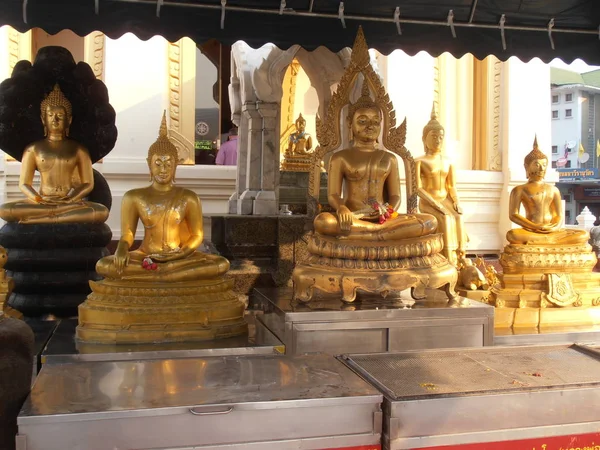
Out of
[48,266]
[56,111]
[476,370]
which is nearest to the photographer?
[476,370]

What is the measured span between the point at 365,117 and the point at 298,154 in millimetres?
3155

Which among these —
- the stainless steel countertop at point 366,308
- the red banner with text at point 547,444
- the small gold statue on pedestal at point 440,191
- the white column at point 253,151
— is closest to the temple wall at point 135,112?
the white column at point 253,151

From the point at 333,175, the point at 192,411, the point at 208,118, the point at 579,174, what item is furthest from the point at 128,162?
the point at 579,174

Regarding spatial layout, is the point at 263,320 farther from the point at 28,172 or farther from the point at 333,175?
the point at 28,172

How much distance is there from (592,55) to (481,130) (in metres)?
5.86

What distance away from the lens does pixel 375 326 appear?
304 centimetres

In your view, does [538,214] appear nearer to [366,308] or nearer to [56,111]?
[366,308]

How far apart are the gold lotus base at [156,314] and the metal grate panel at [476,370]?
3.62 feet

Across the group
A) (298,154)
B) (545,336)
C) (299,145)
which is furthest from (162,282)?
(299,145)

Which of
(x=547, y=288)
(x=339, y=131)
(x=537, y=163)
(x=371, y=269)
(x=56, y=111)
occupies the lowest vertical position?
(x=547, y=288)

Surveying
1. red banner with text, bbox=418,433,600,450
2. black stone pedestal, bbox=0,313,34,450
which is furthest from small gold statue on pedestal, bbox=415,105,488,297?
black stone pedestal, bbox=0,313,34,450

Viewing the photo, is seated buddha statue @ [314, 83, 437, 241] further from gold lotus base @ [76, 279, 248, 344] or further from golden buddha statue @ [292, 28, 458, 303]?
gold lotus base @ [76, 279, 248, 344]

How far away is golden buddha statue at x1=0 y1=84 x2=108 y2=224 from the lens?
13.4 ft

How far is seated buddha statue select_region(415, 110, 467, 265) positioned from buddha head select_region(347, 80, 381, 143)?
5.09 ft
